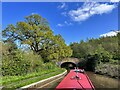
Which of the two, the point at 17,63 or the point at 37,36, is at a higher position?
the point at 37,36

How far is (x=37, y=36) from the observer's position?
33.9 m

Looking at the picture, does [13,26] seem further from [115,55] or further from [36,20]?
[115,55]

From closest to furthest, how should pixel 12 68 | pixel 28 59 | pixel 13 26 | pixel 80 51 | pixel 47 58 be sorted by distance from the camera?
pixel 12 68 → pixel 28 59 → pixel 13 26 → pixel 47 58 → pixel 80 51

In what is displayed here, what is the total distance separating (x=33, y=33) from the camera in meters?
33.8

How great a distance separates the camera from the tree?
3353cm

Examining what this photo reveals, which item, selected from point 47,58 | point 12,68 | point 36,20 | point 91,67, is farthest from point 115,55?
point 12,68

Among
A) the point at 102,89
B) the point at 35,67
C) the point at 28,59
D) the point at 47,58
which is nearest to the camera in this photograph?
the point at 102,89

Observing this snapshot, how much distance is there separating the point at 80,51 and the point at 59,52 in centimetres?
2198

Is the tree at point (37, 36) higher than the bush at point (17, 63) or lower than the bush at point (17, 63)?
higher

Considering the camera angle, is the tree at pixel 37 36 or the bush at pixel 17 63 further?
the tree at pixel 37 36

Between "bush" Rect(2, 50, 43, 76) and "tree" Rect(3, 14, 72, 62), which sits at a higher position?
"tree" Rect(3, 14, 72, 62)

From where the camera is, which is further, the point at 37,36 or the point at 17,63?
the point at 37,36

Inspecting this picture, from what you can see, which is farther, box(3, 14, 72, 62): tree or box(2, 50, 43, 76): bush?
box(3, 14, 72, 62): tree

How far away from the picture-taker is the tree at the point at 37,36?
33.5m
